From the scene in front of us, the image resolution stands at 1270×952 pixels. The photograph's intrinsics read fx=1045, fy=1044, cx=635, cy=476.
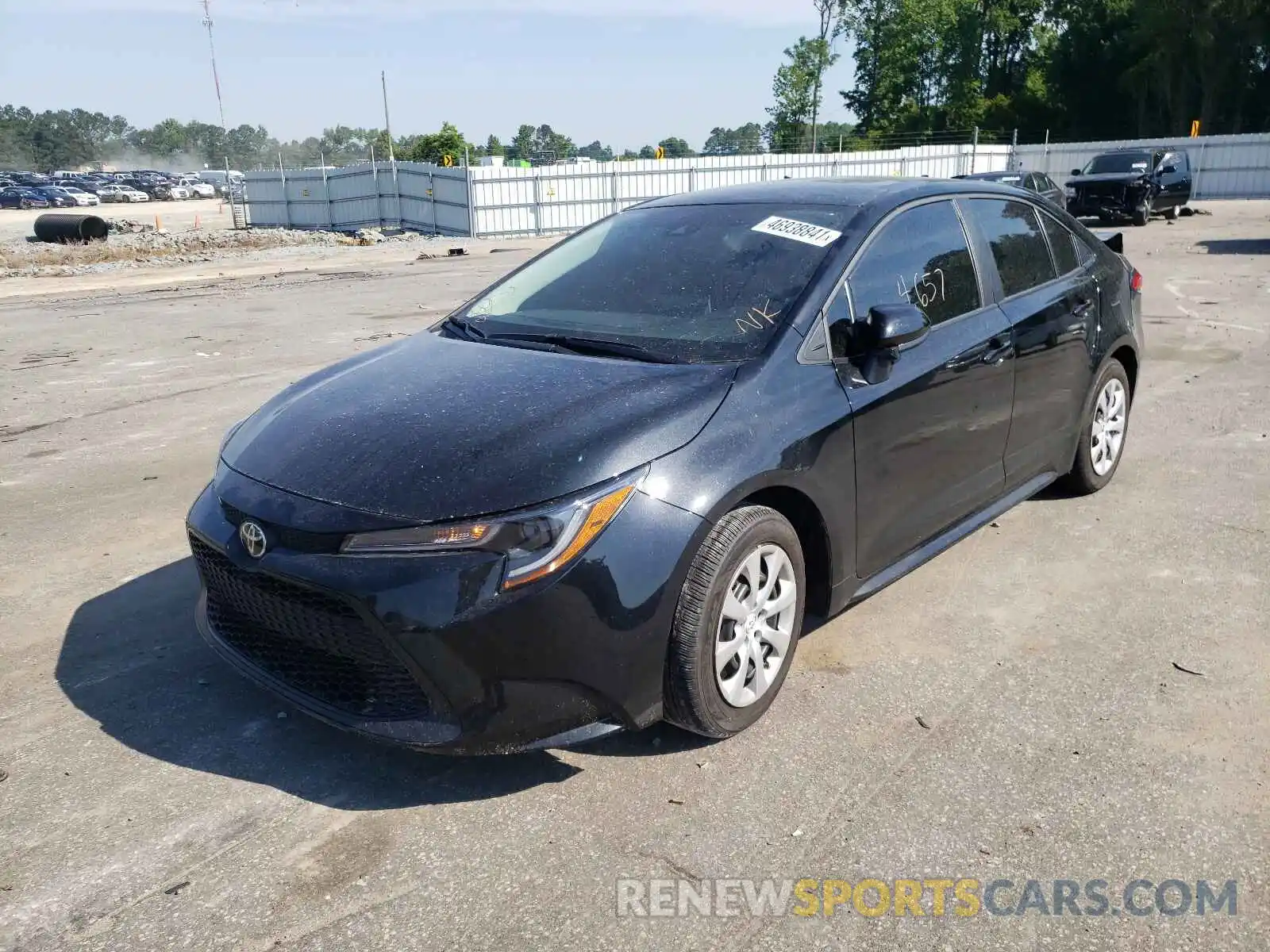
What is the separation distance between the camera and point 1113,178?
77.0 feet

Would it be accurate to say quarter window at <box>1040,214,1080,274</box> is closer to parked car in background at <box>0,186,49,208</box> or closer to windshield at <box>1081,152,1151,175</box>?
windshield at <box>1081,152,1151,175</box>

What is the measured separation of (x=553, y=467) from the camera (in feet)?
9.41

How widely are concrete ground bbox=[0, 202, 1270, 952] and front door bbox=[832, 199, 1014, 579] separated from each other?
46cm

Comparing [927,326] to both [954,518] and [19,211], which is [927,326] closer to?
[954,518]

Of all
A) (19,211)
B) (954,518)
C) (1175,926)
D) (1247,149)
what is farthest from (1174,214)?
(19,211)

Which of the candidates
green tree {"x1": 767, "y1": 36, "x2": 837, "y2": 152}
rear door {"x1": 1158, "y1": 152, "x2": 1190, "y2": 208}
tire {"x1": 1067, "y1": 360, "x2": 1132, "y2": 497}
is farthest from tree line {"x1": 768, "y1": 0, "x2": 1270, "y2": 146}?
tire {"x1": 1067, "y1": 360, "x2": 1132, "y2": 497}

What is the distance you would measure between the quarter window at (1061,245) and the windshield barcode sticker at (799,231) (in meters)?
1.70

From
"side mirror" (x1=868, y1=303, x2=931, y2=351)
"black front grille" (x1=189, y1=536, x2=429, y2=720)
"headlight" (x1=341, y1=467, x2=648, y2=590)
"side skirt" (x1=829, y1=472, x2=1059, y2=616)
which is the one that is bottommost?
"side skirt" (x1=829, y1=472, x2=1059, y2=616)

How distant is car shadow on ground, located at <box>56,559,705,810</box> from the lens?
307 cm

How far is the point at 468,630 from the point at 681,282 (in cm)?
174

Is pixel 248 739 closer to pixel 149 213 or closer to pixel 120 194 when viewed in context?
pixel 149 213

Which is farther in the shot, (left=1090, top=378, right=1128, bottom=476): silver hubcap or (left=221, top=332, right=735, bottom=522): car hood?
(left=1090, top=378, right=1128, bottom=476): silver hubcap

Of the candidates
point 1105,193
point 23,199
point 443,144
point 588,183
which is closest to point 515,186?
point 588,183

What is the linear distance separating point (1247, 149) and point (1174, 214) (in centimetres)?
1110
